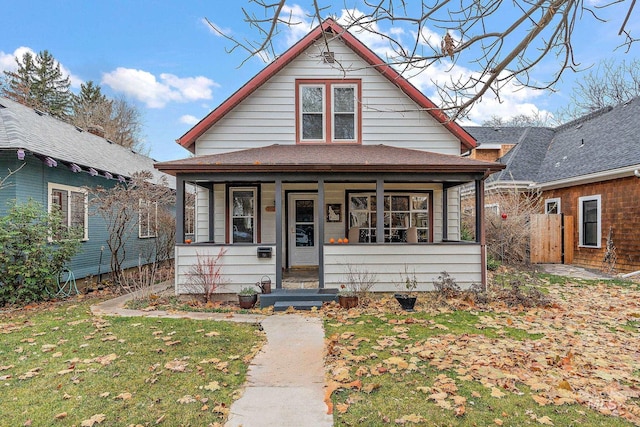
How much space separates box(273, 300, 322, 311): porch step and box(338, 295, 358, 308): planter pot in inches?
16.8

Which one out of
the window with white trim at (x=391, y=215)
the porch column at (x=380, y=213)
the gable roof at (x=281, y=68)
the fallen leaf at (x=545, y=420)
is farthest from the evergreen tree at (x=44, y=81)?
the fallen leaf at (x=545, y=420)

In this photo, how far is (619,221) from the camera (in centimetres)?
1098

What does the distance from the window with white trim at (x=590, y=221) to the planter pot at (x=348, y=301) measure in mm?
9627

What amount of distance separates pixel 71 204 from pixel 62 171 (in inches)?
36.8

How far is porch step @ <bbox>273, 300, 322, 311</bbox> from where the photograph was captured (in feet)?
22.8

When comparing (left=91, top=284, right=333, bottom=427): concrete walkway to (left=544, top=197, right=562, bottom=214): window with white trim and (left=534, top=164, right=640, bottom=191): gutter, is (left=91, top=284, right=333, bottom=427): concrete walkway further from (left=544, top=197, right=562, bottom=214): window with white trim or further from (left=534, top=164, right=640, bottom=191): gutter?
(left=544, top=197, right=562, bottom=214): window with white trim

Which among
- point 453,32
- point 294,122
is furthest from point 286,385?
point 294,122

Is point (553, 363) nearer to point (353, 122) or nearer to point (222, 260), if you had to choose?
point (222, 260)

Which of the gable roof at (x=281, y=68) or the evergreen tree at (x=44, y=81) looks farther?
the evergreen tree at (x=44, y=81)

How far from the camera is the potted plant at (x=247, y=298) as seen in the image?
7230 mm

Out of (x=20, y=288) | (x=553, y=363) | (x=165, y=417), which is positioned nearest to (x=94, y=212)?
(x=20, y=288)

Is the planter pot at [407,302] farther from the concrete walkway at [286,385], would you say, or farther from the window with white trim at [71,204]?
the window with white trim at [71,204]

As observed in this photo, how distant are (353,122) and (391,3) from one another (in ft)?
21.8

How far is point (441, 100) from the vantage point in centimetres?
395
